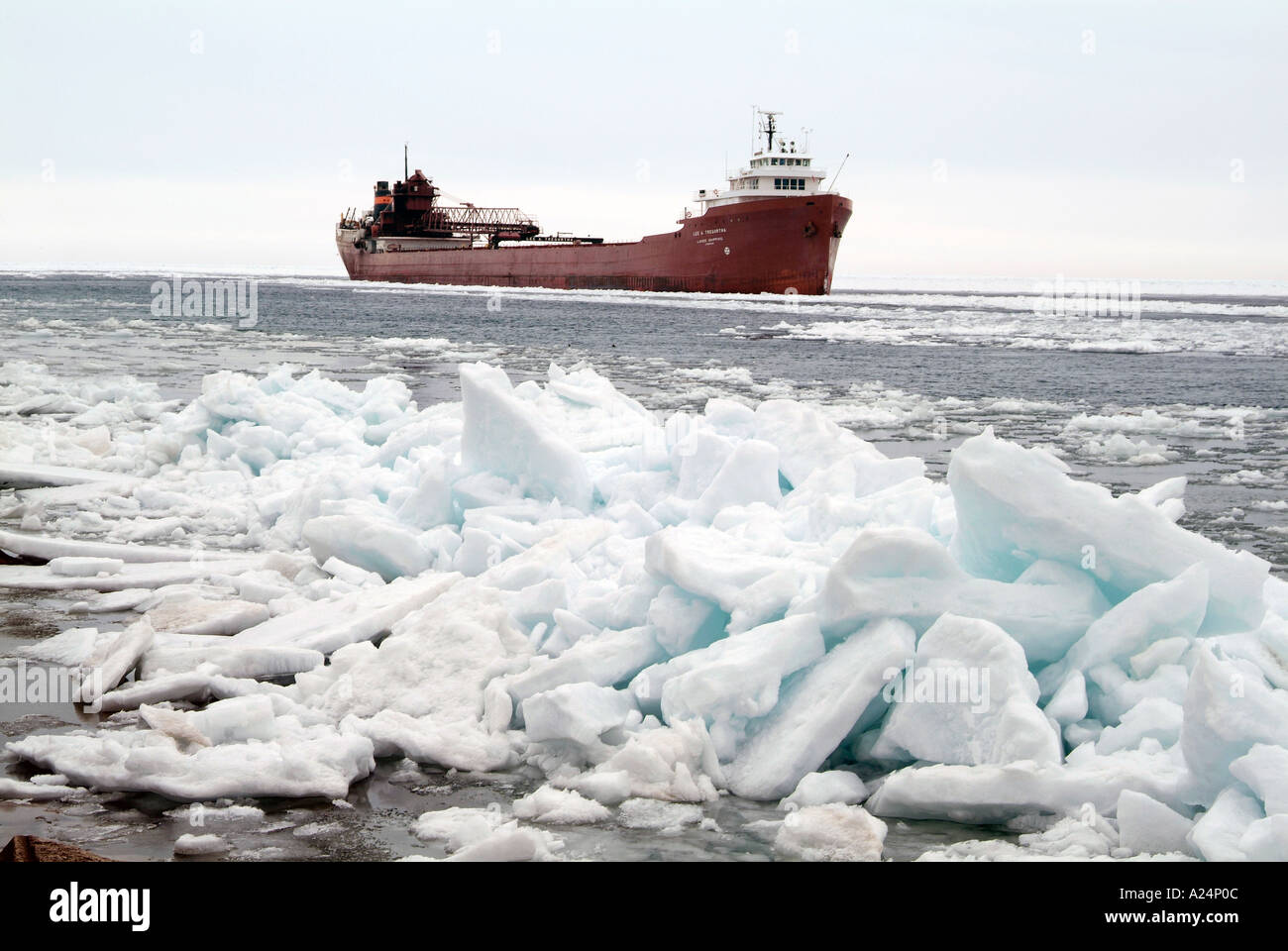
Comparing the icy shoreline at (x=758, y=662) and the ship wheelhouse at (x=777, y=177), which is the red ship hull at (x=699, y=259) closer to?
the ship wheelhouse at (x=777, y=177)

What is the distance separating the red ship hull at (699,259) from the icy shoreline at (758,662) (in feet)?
120

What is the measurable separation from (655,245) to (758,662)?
44844 millimetres

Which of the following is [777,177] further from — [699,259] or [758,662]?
[758,662]

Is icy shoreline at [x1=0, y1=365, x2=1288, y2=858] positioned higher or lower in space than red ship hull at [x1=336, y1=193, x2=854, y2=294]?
lower

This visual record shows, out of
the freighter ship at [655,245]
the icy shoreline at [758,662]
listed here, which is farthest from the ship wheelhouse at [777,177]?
the icy shoreline at [758,662]

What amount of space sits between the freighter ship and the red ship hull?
5 centimetres

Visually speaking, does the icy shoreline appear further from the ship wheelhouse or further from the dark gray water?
the ship wheelhouse

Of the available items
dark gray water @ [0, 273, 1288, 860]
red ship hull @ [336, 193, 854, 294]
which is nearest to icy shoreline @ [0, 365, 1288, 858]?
dark gray water @ [0, 273, 1288, 860]

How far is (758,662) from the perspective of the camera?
3.86m

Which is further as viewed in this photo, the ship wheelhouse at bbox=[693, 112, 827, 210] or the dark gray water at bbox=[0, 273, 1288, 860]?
the ship wheelhouse at bbox=[693, 112, 827, 210]

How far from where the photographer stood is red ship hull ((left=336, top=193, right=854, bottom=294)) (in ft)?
135

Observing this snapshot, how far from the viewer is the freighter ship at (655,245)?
136ft

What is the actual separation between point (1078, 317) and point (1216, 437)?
1452 inches

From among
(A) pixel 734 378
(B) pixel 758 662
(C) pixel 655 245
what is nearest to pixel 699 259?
(C) pixel 655 245
